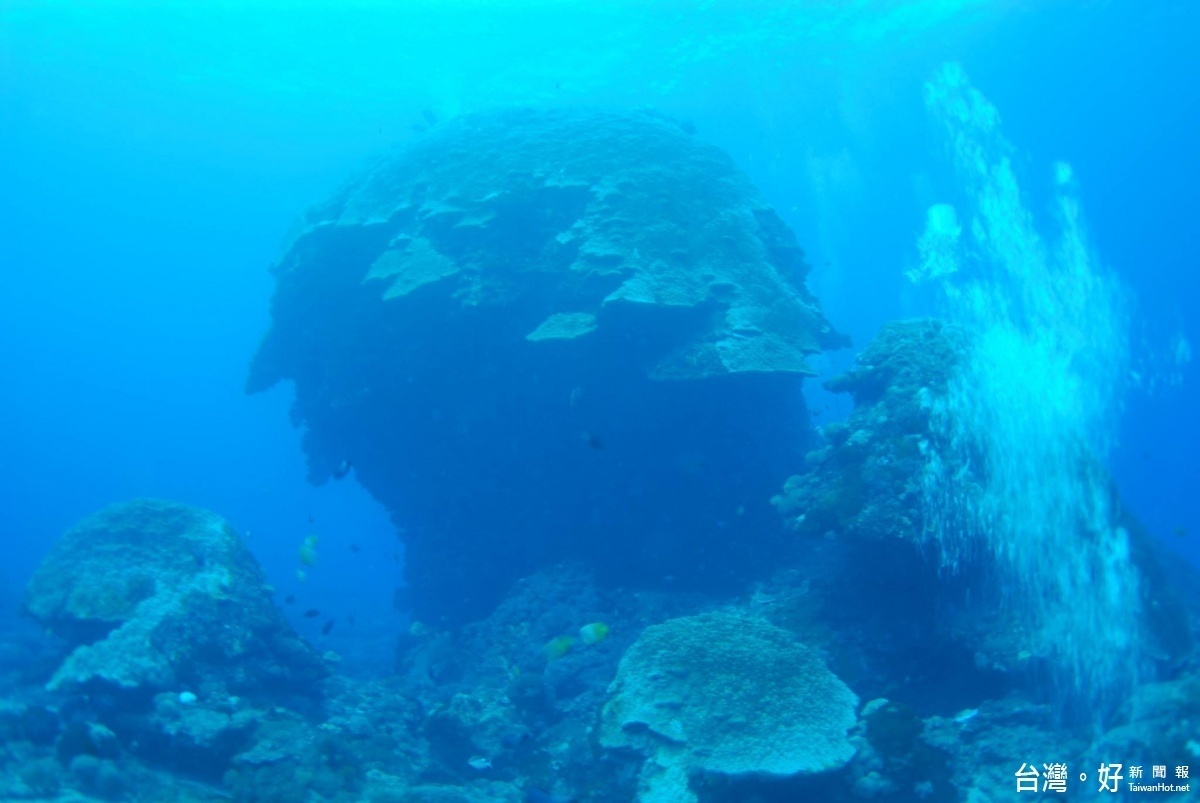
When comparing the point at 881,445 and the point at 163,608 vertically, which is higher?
the point at 881,445

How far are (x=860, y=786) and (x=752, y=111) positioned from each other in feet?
148

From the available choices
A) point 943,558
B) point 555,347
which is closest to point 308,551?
point 555,347

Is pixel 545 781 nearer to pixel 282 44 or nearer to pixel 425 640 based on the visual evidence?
pixel 425 640

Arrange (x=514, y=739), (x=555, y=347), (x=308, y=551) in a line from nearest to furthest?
(x=514, y=739), (x=308, y=551), (x=555, y=347)

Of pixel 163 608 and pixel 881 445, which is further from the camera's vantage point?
pixel 163 608

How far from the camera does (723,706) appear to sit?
7520 mm

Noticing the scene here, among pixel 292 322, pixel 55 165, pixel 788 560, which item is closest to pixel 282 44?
pixel 292 322

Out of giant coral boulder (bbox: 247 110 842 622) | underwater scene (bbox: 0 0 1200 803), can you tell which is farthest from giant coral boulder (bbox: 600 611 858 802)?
giant coral boulder (bbox: 247 110 842 622)

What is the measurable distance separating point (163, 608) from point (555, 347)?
26.1 feet

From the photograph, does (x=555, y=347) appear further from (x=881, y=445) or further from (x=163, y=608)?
(x=163, y=608)

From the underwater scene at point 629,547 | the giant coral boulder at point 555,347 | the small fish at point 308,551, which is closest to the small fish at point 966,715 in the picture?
the underwater scene at point 629,547

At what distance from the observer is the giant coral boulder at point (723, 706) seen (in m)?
6.95

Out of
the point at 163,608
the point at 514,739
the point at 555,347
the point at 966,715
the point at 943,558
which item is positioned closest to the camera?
the point at 966,715

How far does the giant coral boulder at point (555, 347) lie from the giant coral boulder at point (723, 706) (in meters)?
4.22
